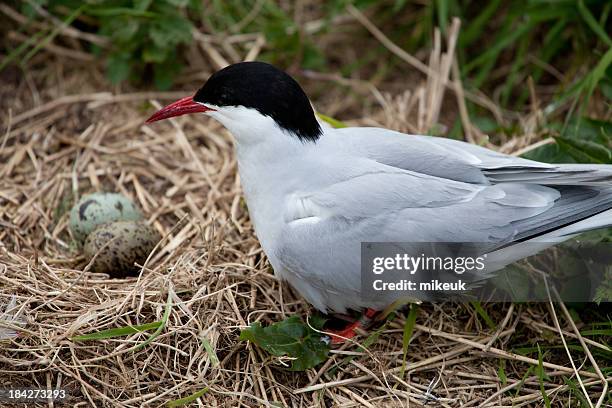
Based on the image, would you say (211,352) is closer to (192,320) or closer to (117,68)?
(192,320)

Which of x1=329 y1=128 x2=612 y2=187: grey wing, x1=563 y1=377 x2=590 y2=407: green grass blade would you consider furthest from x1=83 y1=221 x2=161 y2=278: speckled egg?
x1=563 y1=377 x2=590 y2=407: green grass blade

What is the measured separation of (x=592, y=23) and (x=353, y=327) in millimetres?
2220

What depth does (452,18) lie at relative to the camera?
15.5 feet

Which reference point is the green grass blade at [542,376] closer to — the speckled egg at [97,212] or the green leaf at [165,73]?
the speckled egg at [97,212]

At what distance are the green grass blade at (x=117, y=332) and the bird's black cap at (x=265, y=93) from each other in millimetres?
925

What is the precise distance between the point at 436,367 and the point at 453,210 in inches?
25.5

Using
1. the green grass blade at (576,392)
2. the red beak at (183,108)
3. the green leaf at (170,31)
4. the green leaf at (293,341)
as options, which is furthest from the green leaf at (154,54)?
the green grass blade at (576,392)

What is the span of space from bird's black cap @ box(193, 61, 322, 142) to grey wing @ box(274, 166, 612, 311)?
1.04 ft

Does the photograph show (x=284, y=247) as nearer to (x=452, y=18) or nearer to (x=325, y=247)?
(x=325, y=247)

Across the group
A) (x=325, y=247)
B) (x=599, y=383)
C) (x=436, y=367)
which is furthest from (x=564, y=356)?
(x=325, y=247)

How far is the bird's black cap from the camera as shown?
302 centimetres

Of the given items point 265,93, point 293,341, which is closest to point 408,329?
point 293,341

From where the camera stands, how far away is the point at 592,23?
Answer: 416cm

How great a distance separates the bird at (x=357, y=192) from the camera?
2928 mm
